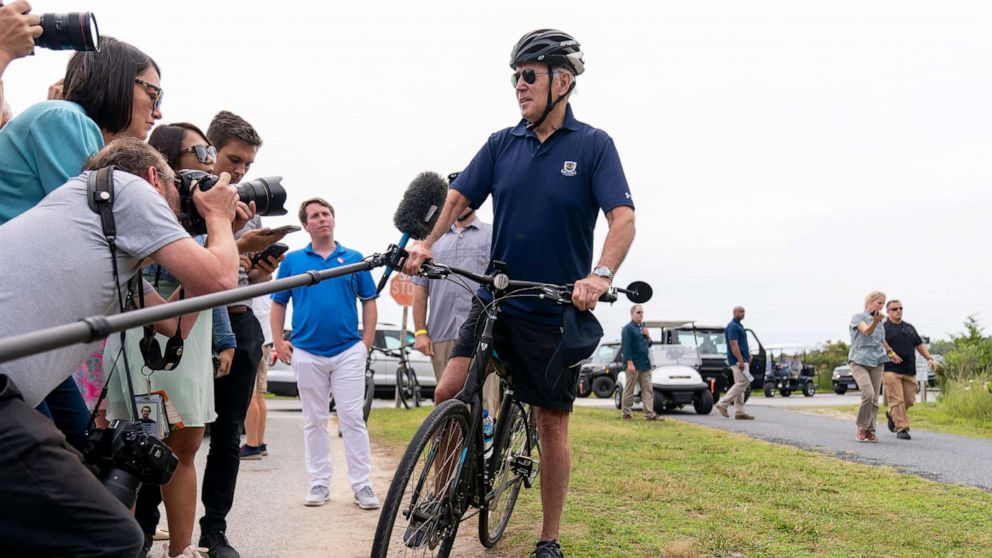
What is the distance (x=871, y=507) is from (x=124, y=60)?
538 centimetres

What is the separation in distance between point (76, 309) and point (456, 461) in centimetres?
173

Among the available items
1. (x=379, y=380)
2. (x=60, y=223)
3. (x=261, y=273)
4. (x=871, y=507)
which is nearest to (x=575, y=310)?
(x=261, y=273)

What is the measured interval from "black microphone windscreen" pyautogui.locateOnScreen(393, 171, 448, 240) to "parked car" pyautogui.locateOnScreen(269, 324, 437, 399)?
48.0ft

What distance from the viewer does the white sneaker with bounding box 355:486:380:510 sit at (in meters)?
5.55

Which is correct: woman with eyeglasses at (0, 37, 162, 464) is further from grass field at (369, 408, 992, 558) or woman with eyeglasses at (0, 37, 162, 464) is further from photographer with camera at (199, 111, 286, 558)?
grass field at (369, 408, 992, 558)

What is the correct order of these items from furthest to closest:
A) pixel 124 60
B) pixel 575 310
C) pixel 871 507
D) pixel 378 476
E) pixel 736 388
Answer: pixel 736 388 → pixel 378 476 → pixel 871 507 → pixel 575 310 → pixel 124 60

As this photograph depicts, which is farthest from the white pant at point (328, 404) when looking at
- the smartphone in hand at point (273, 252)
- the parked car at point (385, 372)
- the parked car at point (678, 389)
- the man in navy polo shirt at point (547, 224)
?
the parked car at point (385, 372)

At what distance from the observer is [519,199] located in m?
4.14

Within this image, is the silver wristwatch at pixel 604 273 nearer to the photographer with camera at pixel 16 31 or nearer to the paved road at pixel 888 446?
the photographer with camera at pixel 16 31

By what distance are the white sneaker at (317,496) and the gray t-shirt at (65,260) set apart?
3592mm

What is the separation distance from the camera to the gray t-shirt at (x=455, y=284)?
6328mm

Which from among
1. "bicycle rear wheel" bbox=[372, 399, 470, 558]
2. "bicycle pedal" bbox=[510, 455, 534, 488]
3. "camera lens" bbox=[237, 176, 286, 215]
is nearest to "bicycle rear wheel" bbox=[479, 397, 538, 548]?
"bicycle pedal" bbox=[510, 455, 534, 488]

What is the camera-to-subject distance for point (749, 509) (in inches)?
217

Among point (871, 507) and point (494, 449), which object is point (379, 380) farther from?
point (494, 449)
